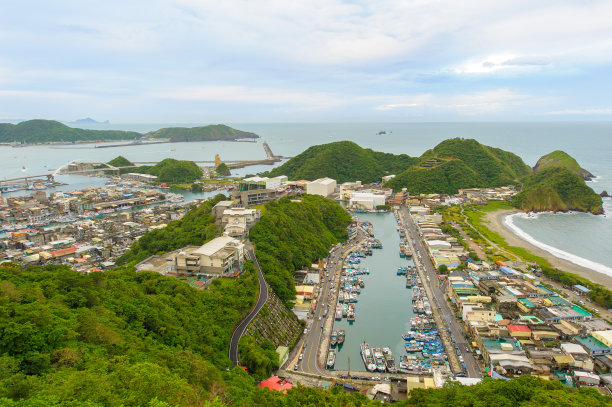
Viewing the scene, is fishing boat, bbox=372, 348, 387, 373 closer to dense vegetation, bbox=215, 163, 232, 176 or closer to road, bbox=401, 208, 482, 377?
road, bbox=401, 208, 482, 377

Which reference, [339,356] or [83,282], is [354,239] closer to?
[339,356]

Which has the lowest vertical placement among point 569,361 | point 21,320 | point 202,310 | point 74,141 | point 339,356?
point 339,356

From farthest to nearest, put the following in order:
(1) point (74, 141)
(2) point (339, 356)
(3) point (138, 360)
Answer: (1) point (74, 141) < (2) point (339, 356) < (3) point (138, 360)

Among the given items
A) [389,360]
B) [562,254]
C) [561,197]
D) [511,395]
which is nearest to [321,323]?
[389,360]

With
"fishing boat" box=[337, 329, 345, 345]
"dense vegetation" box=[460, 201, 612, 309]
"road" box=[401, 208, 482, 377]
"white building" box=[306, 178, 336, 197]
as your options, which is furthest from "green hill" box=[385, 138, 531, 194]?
"fishing boat" box=[337, 329, 345, 345]

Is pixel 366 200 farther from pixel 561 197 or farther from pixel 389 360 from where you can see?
pixel 389 360

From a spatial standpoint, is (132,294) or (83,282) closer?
(83,282)

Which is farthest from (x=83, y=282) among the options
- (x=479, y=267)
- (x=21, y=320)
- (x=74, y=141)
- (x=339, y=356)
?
(x=74, y=141)

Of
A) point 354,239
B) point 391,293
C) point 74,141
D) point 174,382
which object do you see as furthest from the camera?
point 74,141
